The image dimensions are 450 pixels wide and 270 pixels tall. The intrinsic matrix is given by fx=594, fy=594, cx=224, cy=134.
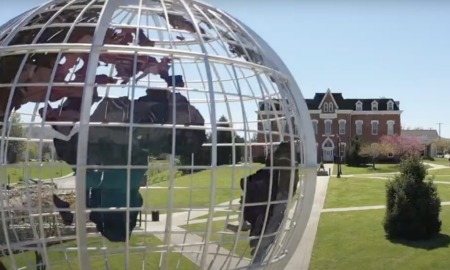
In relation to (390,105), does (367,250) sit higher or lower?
lower

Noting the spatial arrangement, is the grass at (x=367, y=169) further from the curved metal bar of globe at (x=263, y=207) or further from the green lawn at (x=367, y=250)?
the curved metal bar of globe at (x=263, y=207)

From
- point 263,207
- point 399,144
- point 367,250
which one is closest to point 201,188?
point 263,207

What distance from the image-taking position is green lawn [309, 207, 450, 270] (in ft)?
61.4

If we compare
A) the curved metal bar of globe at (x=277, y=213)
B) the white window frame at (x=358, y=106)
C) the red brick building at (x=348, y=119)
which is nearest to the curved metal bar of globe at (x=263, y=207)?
the curved metal bar of globe at (x=277, y=213)

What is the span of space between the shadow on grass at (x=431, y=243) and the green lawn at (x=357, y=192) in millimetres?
8197

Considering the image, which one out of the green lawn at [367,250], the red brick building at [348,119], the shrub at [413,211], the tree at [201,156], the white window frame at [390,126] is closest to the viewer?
the tree at [201,156]

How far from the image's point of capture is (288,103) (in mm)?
6805

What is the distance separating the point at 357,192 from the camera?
117ft

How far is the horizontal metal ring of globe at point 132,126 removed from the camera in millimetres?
5672

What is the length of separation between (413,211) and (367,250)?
2724mm

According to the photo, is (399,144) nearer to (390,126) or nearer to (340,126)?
(390,126)

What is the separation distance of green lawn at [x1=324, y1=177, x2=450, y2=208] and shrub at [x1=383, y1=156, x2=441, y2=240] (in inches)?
305

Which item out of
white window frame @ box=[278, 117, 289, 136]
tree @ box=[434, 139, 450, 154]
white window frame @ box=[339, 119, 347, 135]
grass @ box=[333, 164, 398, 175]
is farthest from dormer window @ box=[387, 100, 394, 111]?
white window frame @ box=[278, 117, 289, 136]

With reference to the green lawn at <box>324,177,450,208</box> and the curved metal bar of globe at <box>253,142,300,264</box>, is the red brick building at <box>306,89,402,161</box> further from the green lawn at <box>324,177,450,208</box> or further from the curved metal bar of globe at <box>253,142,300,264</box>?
the curved metal bar of globe at <box>253,142,300,264</box>
